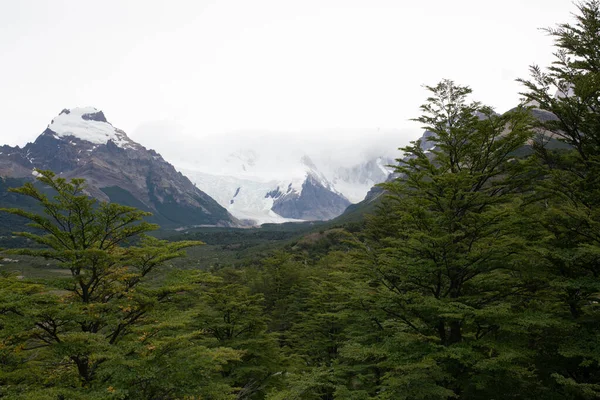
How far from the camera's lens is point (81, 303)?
11703mm

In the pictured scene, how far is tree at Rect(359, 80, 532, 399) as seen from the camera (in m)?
10.3

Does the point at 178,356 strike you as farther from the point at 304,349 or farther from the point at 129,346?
the point at 304,349

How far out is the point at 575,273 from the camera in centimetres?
1045

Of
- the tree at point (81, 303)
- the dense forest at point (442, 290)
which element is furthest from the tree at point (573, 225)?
the tree at point (81, 303)

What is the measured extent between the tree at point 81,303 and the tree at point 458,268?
686cm

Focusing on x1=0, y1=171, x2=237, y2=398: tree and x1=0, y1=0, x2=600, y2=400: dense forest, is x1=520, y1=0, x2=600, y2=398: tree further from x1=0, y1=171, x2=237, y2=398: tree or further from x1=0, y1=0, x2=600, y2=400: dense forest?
x1=0, y1=171, x2=237, y2=398: tree

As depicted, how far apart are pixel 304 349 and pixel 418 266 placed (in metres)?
13.8

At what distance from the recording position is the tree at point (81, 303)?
33.3 ft

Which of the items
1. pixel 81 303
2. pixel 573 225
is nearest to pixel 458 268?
pixel 573 225

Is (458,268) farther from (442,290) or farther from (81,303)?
(81,303)

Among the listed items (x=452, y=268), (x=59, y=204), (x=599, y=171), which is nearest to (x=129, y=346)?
(x=59, y=204)

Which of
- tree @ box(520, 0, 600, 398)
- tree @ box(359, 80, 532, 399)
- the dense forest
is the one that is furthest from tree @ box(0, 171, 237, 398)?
tree @ box(520, 0, 600, 398)

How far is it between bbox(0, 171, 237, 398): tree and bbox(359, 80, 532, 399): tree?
6.86 meters

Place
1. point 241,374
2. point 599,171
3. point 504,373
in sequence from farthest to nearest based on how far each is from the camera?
point 241,374
point 599,171
point 504,373
